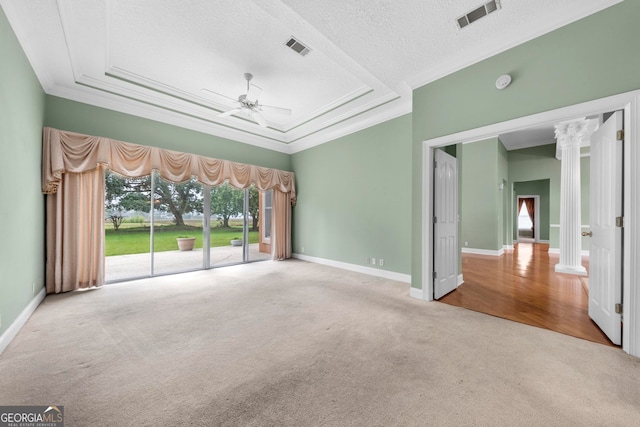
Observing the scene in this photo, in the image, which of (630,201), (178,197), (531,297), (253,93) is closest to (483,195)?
(531,297)

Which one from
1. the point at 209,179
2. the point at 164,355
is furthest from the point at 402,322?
the point at 209,179

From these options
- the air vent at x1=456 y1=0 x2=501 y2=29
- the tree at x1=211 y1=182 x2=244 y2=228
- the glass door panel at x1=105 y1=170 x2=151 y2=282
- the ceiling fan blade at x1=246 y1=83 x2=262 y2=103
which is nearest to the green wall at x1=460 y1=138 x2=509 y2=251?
the air vent at x1=456 y1=0 x2=501 y2=29

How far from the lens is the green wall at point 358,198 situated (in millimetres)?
4336

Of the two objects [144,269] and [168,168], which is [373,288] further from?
[144,269]

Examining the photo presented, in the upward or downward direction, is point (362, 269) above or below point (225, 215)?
below

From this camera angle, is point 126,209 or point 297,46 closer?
point 297,46

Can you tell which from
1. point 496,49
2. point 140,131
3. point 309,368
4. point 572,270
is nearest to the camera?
point 309,368

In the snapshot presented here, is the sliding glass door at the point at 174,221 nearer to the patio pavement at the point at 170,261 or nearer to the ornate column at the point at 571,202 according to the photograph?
the patio pavement at the point at 170,261

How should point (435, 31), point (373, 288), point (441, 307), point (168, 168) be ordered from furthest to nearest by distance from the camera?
point (168, 168) → point (373, 288) → point (441, 307) → point (435, 31)

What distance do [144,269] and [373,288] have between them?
5049 mm

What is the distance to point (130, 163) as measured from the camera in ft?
13.4

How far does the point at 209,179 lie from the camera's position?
503 centimetres

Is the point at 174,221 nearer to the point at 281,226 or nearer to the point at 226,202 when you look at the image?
the point at 226,202

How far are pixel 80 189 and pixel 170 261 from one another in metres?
2.82
